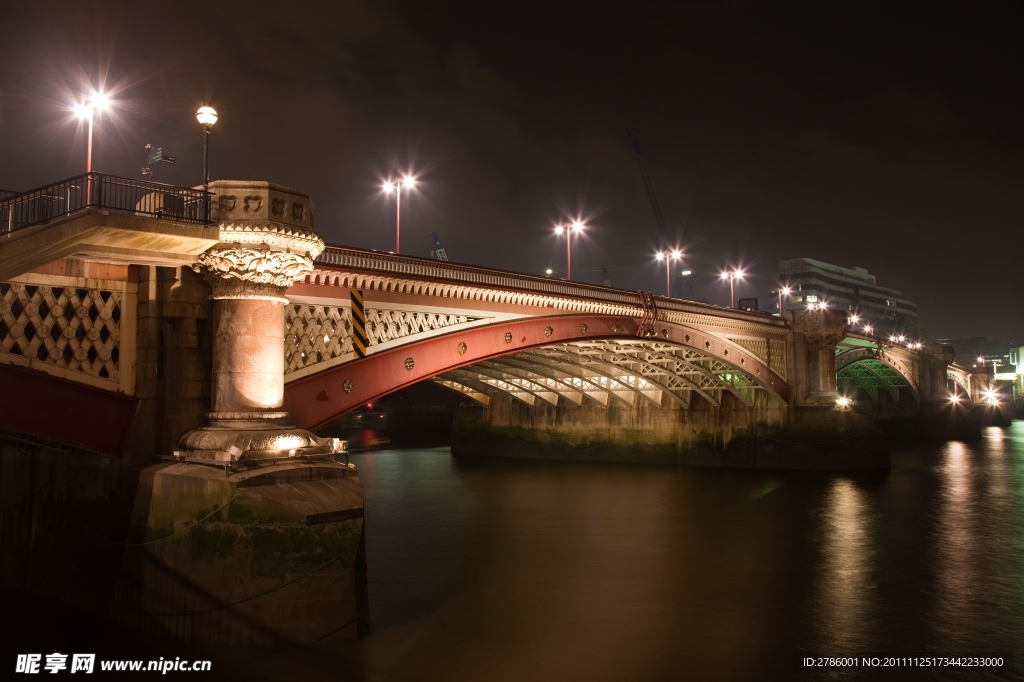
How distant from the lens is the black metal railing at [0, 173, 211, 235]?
13.4 metres

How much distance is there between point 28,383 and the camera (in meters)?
14.0

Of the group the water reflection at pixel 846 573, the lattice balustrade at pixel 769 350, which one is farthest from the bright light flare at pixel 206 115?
the lattice balustrade at pixel 769 350

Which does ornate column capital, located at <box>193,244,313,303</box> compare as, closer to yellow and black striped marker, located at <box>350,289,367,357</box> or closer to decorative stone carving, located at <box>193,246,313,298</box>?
decorative stone carving, located at <box>193,246,313,298</box>

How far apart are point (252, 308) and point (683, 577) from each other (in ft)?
39.8

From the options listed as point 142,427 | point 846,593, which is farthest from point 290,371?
point 846,593

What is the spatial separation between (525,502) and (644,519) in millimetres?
5674

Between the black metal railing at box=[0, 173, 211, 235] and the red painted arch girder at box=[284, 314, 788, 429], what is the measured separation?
4235 mm

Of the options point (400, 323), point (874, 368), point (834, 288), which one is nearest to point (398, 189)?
point (400, 323)

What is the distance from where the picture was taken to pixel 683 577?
2045cm

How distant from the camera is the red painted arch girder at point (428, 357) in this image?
57.7ft

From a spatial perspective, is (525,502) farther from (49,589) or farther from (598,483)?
(49,589)

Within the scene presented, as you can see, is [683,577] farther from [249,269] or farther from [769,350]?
[769,350]

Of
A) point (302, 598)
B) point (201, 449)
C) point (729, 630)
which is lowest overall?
point (729, 630)

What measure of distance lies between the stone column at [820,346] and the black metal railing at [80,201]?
3642cm
